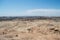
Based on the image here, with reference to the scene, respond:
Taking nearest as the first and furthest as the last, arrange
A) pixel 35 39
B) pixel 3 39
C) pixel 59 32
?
pixel 3 39 → pixel 35 39 → pixel 59 32

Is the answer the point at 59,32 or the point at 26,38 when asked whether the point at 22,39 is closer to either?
the point at 26,38

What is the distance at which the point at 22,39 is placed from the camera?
16750mm

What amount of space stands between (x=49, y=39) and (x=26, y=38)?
3352 mm

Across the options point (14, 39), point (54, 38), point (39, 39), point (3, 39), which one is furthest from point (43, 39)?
point (3, 39)

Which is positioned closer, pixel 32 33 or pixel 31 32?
pixel 32 33

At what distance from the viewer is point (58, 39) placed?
672 inches

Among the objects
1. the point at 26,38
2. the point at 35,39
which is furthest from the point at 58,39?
the point at 26,38

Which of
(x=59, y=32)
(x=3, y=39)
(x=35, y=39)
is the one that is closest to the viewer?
(x=3, y=39)

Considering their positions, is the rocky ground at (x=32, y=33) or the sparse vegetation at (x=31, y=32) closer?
the rocky ground at (x=32, y=33)

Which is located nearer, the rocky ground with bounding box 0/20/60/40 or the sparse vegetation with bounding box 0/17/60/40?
the rocky ground with bounding box 0/20/60/40

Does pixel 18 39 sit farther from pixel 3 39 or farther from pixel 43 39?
pixel 43 39

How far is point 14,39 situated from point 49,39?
5018 millimetres

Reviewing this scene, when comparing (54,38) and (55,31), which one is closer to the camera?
(54,38)

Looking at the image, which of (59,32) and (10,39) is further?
(59,32)
